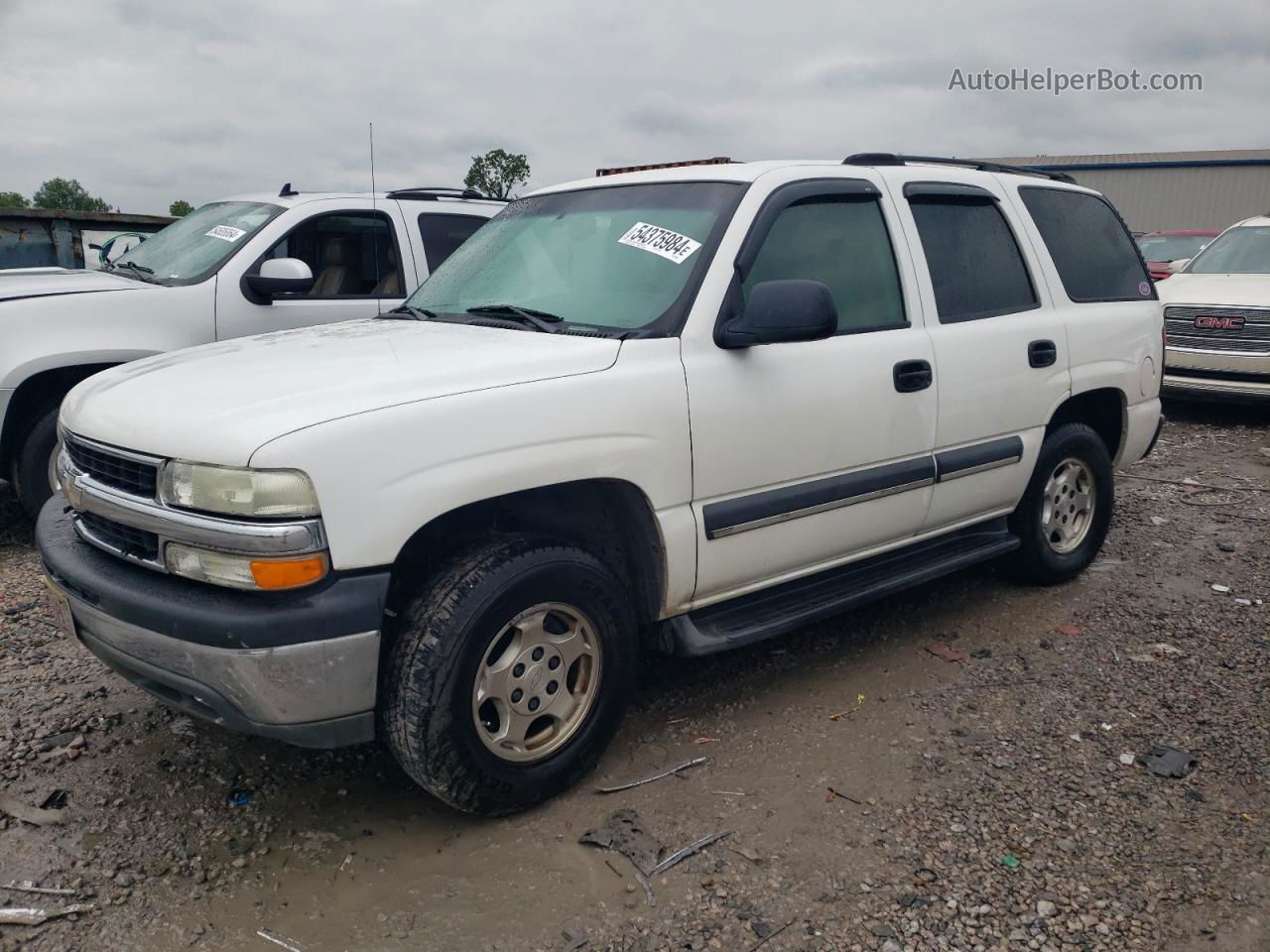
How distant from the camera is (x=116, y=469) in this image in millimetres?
2752

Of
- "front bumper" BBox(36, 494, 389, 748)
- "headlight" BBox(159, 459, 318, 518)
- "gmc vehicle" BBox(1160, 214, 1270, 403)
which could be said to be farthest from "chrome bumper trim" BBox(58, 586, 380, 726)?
"gmc vehicle" BBox(1160, 214, 1270, 403)

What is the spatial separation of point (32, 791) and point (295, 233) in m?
3.49

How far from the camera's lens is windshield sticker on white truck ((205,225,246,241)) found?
5641mm

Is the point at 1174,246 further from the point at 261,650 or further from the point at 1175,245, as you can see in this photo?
the point at 261,650

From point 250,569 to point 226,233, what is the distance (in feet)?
12.8

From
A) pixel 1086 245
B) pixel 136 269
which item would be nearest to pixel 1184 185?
pixel 1086 245

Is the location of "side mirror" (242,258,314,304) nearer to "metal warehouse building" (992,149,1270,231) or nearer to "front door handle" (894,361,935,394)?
"front door handle" (894,361,935,394)

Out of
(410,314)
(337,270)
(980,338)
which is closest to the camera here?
(410,314)

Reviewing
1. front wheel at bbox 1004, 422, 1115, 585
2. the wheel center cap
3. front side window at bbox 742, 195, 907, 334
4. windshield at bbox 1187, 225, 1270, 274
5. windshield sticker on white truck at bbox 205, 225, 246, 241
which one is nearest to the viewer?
the wheel center cap

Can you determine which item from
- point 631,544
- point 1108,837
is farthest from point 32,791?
point 1108,837

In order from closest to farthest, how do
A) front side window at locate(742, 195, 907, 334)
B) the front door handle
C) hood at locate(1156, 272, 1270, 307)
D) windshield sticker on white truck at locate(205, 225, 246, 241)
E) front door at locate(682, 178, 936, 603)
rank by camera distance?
front door at locate(682, 178, 936, 603)
front side window at locate(742, 195, 907, 334)
the front door handle
windshield sticker on white truck at locate(205, 225, 246, 241)
hood at locate(1156, 272, 1270, 307)

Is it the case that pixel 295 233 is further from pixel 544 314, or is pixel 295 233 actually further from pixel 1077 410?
pixel 1077 410

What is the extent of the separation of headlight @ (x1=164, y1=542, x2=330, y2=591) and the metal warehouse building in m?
36.9

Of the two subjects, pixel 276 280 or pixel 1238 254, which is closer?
pixel 276 280
